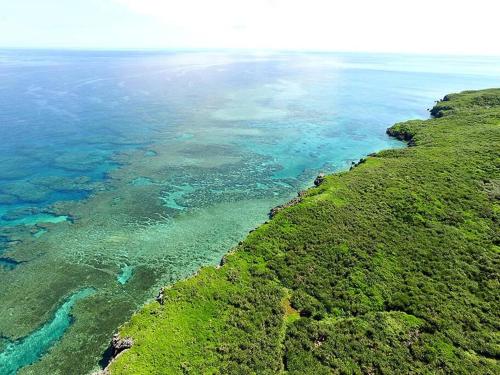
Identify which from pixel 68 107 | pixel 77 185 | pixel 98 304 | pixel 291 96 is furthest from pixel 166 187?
pixel 291 96

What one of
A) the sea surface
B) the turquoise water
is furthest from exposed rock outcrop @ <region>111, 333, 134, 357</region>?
the turquoise water

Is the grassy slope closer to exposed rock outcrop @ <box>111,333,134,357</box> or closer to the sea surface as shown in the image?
exposed rock outcrop @ <box>111,333,134,357</box>

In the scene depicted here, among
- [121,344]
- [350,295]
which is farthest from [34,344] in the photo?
[350,295]

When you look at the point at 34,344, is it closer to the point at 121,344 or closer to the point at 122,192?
the point at 121,344

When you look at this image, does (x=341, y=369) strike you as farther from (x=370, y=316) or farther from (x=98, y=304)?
(x=98, y=304)

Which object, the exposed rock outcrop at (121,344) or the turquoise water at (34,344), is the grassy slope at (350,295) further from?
the turquoise water at (34,344)

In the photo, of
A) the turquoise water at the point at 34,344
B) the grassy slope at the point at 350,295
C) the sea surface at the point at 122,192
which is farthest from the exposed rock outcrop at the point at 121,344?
the turquoise water at the point at 34,344
